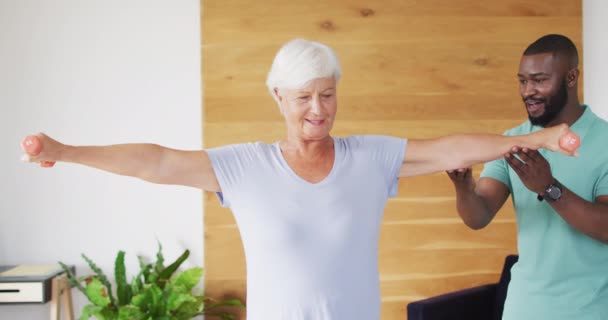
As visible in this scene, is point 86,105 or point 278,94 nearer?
point 278,94

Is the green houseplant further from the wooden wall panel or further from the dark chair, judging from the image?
the dark chair

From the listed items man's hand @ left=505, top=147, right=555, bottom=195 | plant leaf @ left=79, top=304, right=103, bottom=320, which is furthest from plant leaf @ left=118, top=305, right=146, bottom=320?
man's hand @ left=505, top=147, right=555, bottom=195

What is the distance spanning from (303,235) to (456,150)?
50 centimetres

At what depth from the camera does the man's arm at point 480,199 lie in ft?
5.96

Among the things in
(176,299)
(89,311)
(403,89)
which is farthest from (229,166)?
(403,89)

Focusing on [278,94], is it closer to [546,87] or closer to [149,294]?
[546,87]

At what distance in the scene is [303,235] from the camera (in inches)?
56.7

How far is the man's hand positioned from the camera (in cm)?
158

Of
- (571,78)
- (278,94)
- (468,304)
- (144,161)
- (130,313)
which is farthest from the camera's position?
(468,304)

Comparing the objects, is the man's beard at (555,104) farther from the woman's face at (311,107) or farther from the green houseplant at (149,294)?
the green houseplant at (149,294)

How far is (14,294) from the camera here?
2.96 metres

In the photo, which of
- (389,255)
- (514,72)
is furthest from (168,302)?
(514,72)

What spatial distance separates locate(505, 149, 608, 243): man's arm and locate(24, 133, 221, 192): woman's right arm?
31.5 inches

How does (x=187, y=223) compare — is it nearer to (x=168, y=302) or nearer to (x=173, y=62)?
(x=168, y=302)
